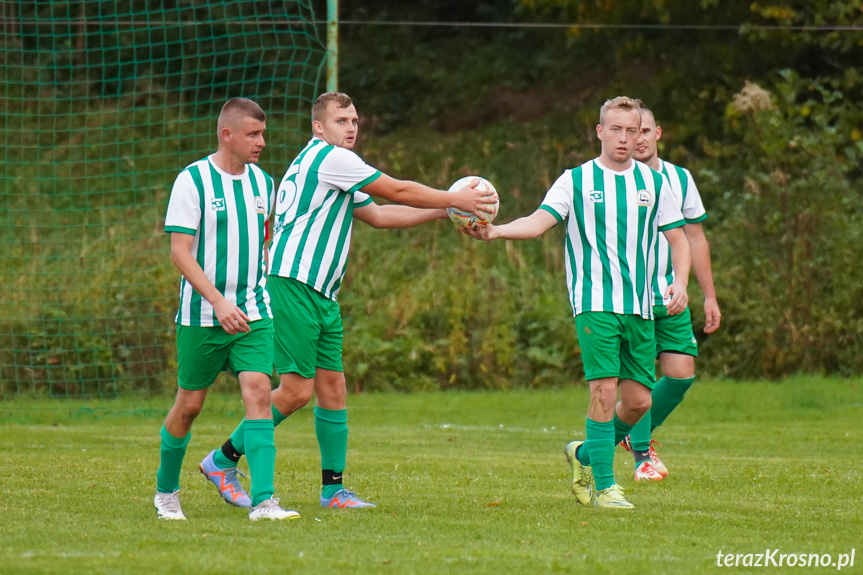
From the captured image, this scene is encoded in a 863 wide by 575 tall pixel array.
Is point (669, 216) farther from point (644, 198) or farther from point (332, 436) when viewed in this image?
point (332, 436)

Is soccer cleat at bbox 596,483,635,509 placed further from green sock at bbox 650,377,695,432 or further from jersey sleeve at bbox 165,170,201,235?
jersey sleeve at bbox 165,170,201,235

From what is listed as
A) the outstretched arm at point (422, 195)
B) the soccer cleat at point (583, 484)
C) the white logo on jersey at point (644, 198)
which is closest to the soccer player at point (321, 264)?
the outstretched arm at point (422, 195)

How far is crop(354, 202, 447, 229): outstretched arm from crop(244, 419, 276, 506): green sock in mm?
1327

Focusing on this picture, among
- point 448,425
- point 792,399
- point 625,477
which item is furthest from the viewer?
point 792,399

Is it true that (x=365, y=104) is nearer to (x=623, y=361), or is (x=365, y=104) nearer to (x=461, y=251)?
(x=461, y=251)

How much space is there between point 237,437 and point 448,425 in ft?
16.3

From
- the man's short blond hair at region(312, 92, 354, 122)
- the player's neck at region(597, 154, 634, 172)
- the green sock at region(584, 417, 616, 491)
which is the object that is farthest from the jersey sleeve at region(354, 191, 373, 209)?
the green sock at region(584, 417, 616, 491)

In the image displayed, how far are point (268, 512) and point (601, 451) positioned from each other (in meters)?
Answer: 1.70

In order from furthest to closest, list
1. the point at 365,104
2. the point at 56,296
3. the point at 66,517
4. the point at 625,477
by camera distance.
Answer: the point at 365,104 < the point at 56,296 < the point at 625,477 < the point at 66,517

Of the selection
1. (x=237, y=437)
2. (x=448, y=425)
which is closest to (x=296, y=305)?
(x=237, y=437)

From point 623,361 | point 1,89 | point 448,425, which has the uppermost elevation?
point 1,89

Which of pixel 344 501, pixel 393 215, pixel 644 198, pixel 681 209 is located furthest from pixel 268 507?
pixel 681 209

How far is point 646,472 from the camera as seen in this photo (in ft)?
23.3

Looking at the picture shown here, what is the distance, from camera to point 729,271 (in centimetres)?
1367
